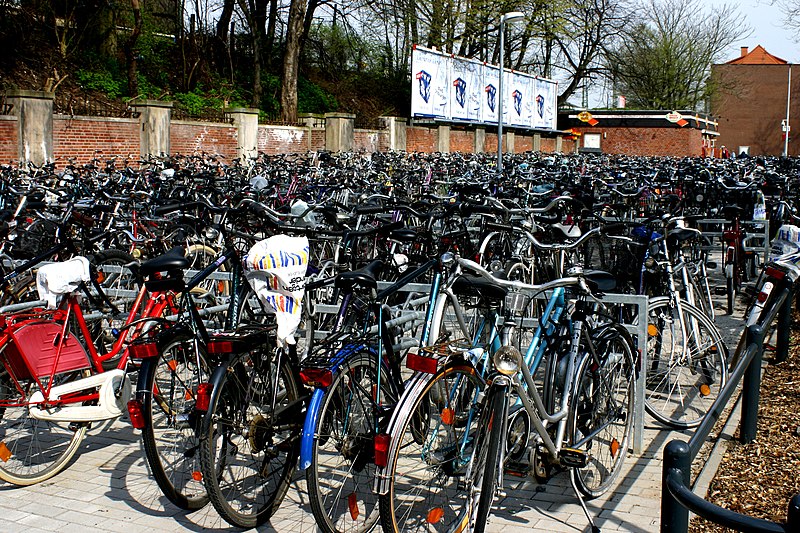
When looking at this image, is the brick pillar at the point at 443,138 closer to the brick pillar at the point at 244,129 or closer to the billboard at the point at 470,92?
the billboard at the point at 470,92

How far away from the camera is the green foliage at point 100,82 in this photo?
23844mm

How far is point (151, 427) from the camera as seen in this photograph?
3707mm

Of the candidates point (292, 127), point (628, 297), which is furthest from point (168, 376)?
point (292, 127)

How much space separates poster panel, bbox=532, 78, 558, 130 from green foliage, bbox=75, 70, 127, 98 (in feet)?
69.3

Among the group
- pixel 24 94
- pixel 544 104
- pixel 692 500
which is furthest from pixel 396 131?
pixel 692 500

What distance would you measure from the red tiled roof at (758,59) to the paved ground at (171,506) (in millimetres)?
72271

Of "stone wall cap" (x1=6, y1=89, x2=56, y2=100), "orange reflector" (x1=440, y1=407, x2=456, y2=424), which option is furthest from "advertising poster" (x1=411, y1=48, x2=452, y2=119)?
→ "orange reflector" (x1=440, y1=407, x2=456, y2=424)

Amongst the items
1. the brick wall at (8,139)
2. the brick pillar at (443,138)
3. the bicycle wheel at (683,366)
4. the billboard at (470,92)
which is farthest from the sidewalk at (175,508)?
the brick pillar at (443,138)

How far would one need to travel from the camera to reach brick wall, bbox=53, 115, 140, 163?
61.0 feet

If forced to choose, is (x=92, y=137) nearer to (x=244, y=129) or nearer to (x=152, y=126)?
(x=152, y=126)

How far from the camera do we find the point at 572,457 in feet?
12.2

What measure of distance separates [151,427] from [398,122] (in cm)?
2885

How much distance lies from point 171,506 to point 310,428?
45.5 inches

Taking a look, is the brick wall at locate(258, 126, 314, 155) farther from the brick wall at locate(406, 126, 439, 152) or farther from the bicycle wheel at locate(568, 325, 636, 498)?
the bicycle wheel at locate(568, 325, 636, 498)
